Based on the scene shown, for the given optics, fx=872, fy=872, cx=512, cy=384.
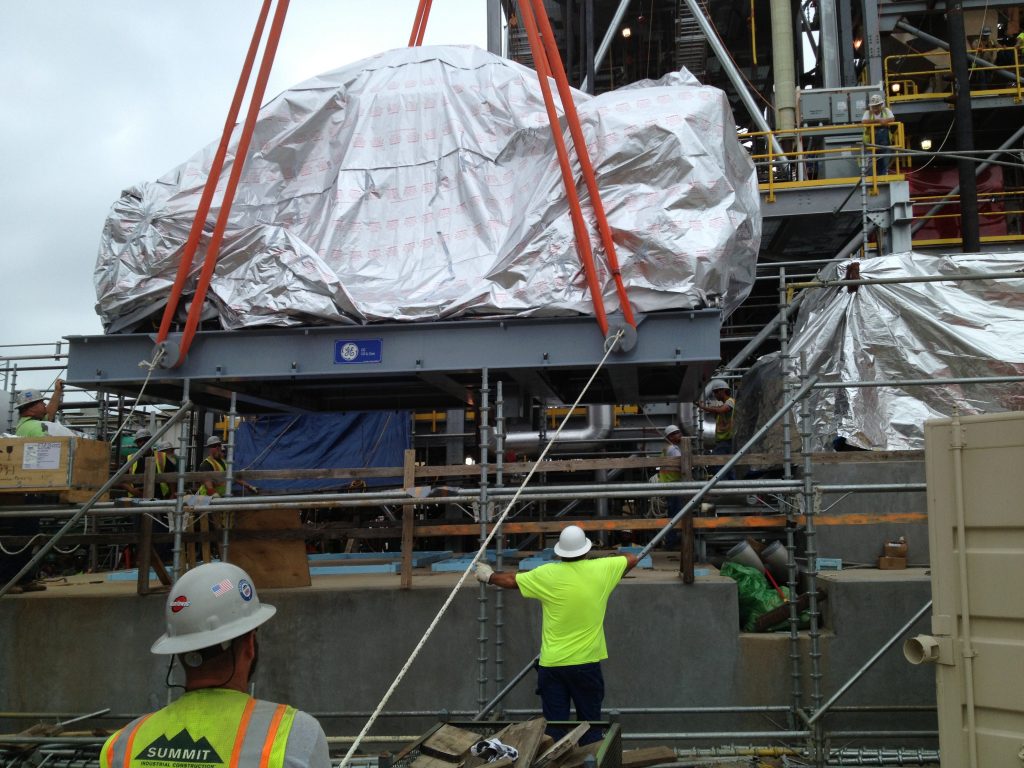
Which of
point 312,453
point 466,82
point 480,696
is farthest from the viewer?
point 312,453

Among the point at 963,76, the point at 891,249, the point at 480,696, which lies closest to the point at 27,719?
the point at 480,696

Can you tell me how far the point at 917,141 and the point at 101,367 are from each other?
21633mm

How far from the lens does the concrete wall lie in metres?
7.34

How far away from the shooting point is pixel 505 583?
20.7 ft

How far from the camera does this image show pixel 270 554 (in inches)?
319

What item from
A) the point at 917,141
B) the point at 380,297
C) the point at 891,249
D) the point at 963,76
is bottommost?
the point at 380,297

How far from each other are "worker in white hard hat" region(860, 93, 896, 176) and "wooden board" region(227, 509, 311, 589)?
11.8 m

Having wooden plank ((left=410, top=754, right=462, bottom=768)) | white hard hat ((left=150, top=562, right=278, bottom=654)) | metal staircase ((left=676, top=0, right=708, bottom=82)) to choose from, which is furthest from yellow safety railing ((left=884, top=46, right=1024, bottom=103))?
white hard hat ((left=150, top=562, right=278, bottom=654))

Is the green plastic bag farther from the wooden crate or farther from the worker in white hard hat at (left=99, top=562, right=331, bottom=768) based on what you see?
the worker in white hard hat at (left=99, top=562, right=331, bottom=768)

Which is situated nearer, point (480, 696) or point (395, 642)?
point (480, 696)

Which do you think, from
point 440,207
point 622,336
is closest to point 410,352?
point 440,207

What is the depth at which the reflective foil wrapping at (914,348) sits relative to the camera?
975 centimetres

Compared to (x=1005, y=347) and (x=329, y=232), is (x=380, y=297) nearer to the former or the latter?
(x=329, y=232)

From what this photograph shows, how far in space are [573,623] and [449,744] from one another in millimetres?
1427
